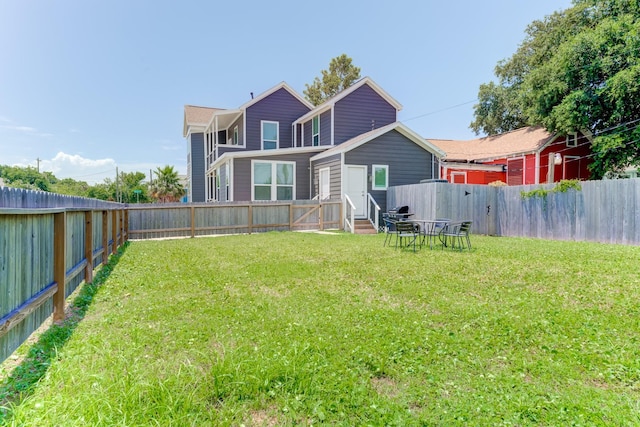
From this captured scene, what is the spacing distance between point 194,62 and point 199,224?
10.2 metres

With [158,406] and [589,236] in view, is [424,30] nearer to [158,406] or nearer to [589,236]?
[589,236]

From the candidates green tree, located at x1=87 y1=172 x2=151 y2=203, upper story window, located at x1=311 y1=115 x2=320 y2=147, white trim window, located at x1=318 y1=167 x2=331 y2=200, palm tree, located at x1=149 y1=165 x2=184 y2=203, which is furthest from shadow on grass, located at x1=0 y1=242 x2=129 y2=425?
green tree, located at x1=87 y1=172 x2=151 y2=203

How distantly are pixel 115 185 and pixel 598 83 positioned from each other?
5012cm

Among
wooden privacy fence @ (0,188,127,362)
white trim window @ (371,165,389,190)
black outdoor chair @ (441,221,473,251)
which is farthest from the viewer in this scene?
white trim window @ (371,165,389,190)

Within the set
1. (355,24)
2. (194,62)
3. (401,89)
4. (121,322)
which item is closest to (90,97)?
(194,62)

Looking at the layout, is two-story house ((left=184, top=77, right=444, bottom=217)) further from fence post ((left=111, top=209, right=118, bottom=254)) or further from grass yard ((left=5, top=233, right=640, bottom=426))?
grass yard ((left=5, top=233, right=640, bottom=426))

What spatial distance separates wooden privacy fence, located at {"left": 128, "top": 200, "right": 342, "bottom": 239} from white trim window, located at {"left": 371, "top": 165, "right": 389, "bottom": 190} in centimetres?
178

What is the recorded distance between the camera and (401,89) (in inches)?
1047

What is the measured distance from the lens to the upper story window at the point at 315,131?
18.3 metres

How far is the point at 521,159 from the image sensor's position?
842 inches

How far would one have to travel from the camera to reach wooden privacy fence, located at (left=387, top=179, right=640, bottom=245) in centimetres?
1008

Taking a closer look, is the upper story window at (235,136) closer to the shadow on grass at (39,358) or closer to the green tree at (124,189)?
the shadow on grass at (39,358)

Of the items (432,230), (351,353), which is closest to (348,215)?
(432,230)

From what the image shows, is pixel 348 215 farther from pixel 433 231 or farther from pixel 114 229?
pixel 114 229
